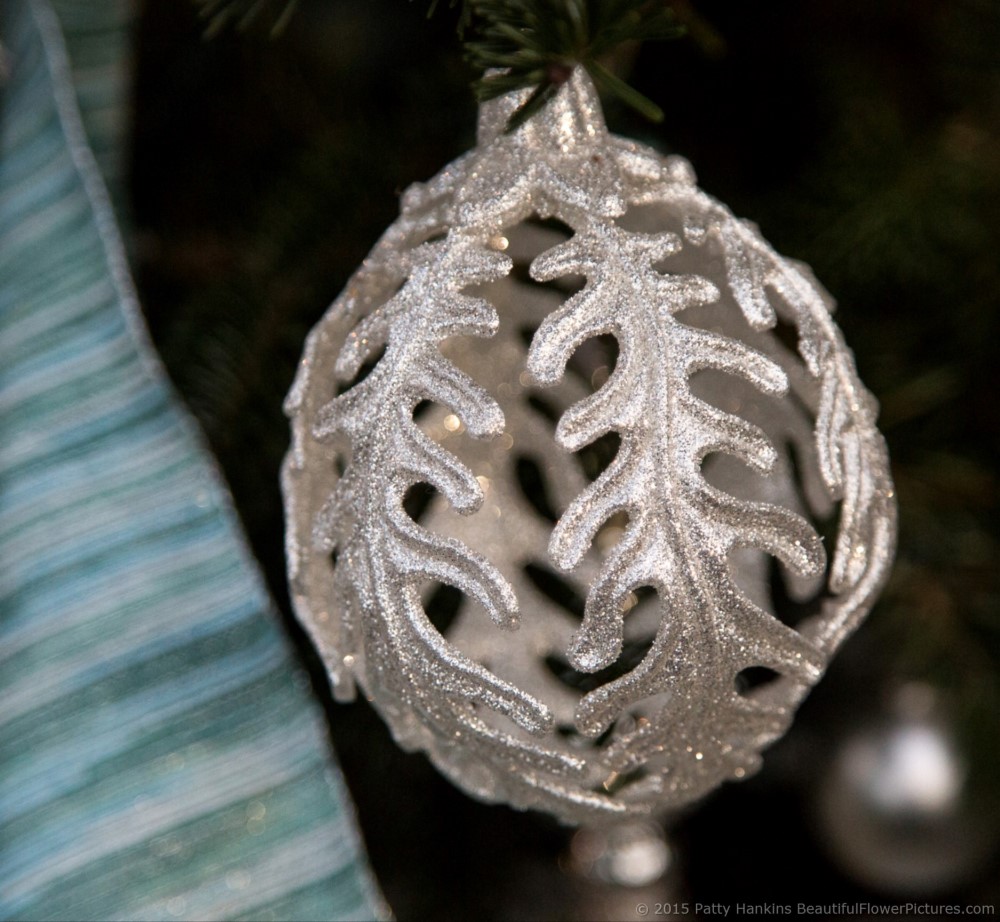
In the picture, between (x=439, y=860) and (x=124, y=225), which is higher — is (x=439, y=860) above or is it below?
below

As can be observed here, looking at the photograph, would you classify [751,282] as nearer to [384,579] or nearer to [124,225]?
[384,579]

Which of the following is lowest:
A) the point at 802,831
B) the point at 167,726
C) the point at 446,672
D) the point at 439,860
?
the point at 802,831

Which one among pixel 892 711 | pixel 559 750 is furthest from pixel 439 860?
pixel 559 750

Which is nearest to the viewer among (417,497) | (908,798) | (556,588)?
(417,497)

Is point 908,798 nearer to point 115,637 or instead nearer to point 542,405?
point 542,405

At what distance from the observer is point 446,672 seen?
0.30m

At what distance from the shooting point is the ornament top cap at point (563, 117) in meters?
0.32

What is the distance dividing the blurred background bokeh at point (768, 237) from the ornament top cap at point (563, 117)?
12 cm

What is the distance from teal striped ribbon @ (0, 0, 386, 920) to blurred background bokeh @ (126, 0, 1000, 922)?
0.32 ft

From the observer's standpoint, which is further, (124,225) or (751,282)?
(124,225)

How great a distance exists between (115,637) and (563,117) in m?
0.26

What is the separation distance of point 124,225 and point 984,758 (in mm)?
567

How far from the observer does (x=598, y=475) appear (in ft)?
1.08

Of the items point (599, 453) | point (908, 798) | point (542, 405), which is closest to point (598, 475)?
point (599, 453)
